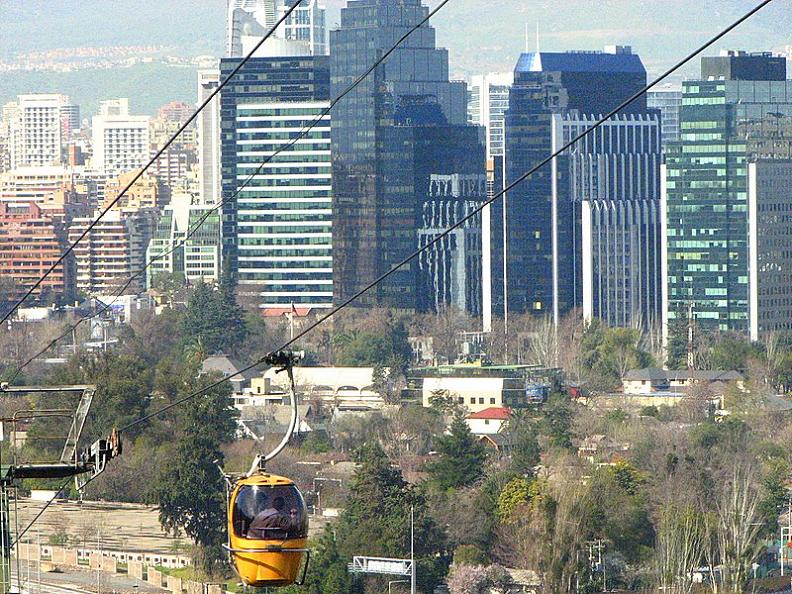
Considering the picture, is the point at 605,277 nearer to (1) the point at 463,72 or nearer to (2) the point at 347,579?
(1) the point at 463,72

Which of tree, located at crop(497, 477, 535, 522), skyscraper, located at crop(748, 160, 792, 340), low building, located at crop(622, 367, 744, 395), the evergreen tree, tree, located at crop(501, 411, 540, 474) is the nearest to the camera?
tree, located at crop(497, 477, 535, 522)

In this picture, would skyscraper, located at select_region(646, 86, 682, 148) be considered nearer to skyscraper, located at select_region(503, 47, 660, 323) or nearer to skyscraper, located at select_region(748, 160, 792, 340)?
skyscraper, located at select_region(503, 47, 660, 323)

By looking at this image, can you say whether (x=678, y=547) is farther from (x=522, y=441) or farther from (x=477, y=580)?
(x=522, y=441)

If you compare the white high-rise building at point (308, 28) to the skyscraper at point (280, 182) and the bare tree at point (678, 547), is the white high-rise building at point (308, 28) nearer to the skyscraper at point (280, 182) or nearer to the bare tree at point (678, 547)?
the skyscraper at point (280, 182)

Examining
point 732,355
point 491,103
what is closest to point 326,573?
point 732,355

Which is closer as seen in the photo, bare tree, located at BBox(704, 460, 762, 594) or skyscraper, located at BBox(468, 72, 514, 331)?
bare tree, located at BBox(704, 460, 762, 594)

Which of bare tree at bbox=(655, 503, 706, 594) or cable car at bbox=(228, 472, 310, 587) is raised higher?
cable car at bbox=(228, 472, 310, 587)

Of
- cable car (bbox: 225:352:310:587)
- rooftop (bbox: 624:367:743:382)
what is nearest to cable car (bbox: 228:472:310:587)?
cable car (bbox: 225:352:310:587)

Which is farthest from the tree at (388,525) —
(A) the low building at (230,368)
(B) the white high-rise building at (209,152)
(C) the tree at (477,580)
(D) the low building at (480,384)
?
(B) the white high-rise building at (209,152)
